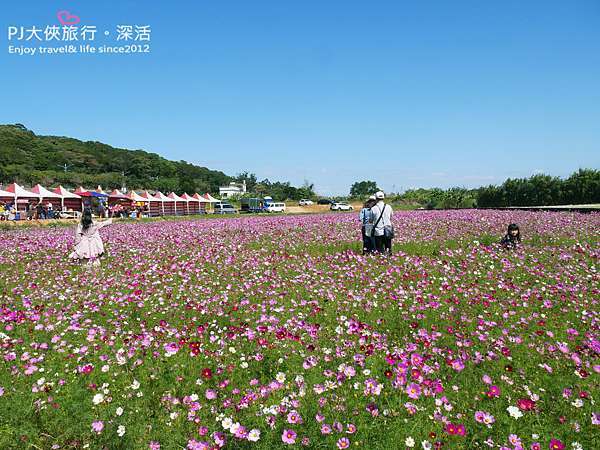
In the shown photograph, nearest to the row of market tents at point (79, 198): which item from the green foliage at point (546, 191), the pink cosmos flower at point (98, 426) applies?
the pink cosmos flower at point (98, 426)

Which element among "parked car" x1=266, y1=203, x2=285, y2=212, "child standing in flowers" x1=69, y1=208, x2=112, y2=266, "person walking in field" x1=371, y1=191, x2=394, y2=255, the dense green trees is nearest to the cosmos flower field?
"child standing in flowers" x1=69, y1=208, x2=112, y2=266

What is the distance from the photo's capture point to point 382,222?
9.43 metres

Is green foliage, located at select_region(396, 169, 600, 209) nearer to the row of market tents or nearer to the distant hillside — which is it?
the row of market tents

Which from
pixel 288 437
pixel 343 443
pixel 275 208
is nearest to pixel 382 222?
pixel 343 443

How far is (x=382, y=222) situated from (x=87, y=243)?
6.99 metres

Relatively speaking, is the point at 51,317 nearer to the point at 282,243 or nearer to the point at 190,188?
the point at 282,243

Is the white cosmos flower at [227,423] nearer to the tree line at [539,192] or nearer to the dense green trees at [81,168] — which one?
the tree line at [539,192]

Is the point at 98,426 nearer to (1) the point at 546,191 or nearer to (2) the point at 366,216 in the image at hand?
(2) the point at 366,216

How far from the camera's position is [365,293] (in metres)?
6.12

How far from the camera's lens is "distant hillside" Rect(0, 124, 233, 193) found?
339 feet

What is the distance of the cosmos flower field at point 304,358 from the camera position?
2914 millimetres

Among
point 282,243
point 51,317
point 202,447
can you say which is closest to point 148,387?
point 202,447

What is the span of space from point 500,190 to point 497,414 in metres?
43.0

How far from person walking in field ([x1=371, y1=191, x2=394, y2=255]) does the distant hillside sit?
342ft
